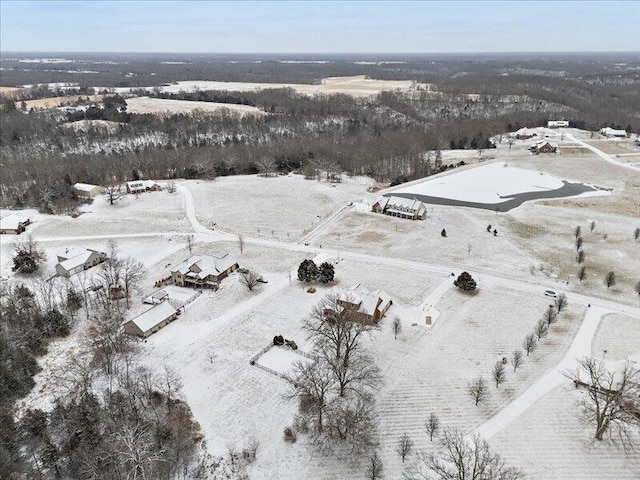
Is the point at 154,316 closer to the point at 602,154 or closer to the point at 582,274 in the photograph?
the point at 582,274

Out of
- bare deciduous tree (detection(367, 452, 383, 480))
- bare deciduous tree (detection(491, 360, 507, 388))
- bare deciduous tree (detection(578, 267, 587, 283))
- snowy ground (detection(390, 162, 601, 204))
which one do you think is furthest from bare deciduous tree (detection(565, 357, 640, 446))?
snowy ground (detection(390, 162, 601, 204))

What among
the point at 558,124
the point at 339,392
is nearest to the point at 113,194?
the point at 339,392

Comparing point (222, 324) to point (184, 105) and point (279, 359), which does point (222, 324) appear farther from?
point (184, 105)

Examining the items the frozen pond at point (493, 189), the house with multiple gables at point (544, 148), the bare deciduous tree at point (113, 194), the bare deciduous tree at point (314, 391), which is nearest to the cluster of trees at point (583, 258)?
the frozen pond at point (493, 189)

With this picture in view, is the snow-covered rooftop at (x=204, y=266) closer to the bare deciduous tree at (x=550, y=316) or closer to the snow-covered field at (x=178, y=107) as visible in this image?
the bare deciduous tree at (x=550, y=316)

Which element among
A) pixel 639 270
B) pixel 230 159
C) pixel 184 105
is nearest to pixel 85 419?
pixel 639 270

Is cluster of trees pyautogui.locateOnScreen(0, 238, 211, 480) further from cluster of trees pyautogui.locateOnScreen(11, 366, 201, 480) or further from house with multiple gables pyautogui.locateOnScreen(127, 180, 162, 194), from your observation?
house with multiple gables pyautogui.locateOnScreen(127, 180, 162, 194)
